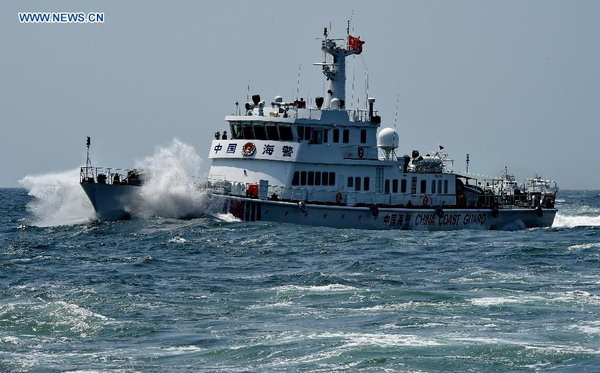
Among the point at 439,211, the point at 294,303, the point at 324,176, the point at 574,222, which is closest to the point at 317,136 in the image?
the point at 324,176

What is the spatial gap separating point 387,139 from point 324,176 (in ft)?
16.5

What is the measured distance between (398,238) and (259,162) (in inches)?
358

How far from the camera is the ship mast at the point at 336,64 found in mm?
55062

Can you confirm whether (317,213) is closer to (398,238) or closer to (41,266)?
(398,238)

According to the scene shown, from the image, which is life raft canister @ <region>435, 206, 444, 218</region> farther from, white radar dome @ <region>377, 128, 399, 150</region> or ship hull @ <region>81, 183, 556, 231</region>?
white radar dome @ <region>377, 128, 399, 150</region>

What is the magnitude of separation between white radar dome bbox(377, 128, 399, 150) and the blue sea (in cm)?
1098

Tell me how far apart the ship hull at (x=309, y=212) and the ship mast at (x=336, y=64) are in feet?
24.5

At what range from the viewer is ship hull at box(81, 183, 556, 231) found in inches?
1884

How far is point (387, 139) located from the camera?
177 ft

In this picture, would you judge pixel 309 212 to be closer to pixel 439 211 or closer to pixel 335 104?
pixel 335 104

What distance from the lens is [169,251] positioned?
38.3 metres

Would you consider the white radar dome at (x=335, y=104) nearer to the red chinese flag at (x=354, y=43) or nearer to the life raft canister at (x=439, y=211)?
the red chinese flag at (x=354, y=43)

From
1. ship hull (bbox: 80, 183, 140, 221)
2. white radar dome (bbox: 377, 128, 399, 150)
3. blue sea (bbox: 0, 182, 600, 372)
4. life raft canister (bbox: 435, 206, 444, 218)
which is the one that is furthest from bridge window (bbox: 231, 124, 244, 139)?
life raft canister (bbox: 435, 206, 444, 218)

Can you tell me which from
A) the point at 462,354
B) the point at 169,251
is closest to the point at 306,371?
the point at 462,354
